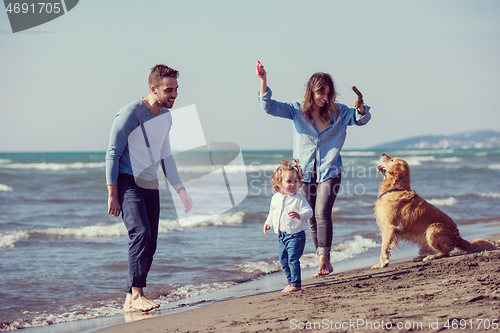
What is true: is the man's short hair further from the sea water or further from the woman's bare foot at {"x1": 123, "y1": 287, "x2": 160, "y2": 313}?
the sea water

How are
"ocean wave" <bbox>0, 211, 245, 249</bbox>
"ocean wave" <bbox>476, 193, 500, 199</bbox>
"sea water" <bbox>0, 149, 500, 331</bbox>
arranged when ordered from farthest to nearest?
"ocean wave" <bbox>476, 193, 500, 199</bbox> < "ocean wave" <bbox>0, 211, 245, 249</bbox> < "sea water" <bbox>0, 149, 500, 331</bbox>

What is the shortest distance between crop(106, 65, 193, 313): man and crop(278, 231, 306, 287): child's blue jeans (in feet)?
3.68

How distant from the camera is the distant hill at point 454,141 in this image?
99.6 metres

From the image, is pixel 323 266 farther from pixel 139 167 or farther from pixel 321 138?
pixel 139 167

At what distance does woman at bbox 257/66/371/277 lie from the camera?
4340 millimetres

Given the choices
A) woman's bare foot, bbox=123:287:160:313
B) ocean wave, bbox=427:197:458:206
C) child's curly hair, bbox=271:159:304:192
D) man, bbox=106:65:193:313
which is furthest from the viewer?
ocean wave, bbox=427:197:458:206

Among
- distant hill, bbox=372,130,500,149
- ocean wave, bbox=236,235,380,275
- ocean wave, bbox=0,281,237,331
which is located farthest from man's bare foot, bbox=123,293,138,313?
distant hill, bbox=372,130,500,149

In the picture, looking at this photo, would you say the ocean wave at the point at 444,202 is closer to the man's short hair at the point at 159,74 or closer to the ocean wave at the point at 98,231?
the ocean wave at the point at 98,231

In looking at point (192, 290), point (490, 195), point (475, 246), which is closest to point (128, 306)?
point (192, 290)

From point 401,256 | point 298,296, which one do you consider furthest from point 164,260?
point 401,256

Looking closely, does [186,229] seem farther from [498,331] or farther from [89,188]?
[89,188]

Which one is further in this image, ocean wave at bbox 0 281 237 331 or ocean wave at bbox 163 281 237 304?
ocean wave at bbox 163 281 237 304

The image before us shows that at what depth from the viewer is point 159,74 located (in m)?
3.57

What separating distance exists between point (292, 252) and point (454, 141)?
356 feet
